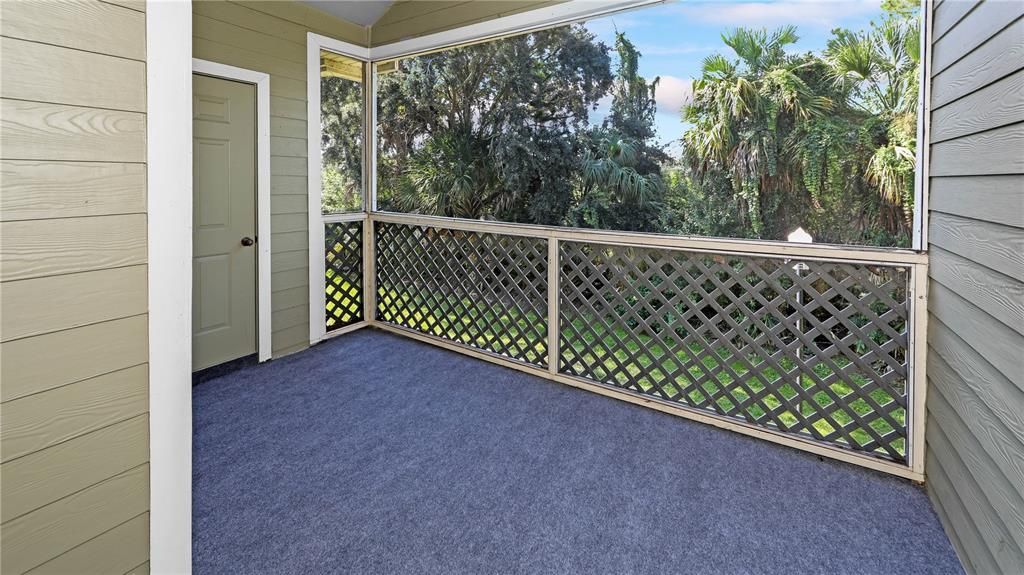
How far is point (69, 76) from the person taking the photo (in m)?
1.09

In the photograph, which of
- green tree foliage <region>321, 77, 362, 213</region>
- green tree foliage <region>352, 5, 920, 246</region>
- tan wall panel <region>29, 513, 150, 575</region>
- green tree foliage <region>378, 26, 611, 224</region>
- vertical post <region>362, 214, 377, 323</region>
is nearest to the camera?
tan wall panel <region>29, 513, 150, 575</region>

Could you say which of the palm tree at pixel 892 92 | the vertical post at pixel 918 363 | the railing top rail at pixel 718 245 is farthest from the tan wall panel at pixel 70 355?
the palm tree at pixel 892 92

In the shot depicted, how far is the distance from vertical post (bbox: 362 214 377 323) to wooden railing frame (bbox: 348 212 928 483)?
1.49 ft

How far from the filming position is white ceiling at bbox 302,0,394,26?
146 inches

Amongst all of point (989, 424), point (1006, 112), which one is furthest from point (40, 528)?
point (1006, 112)

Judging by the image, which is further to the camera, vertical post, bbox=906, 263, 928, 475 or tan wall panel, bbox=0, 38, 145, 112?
vertical post, bbox=906, 263, 928, 475

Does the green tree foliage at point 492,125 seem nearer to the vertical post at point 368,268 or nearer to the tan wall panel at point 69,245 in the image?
the vertical post at point 368,268

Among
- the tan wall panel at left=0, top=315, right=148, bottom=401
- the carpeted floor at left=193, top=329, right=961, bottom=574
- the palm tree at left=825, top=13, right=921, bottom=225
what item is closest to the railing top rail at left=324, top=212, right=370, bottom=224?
the carpeted floor at left=193, top=329, right=961, bottom=574

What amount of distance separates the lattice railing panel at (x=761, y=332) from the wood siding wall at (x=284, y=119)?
6.45 ft

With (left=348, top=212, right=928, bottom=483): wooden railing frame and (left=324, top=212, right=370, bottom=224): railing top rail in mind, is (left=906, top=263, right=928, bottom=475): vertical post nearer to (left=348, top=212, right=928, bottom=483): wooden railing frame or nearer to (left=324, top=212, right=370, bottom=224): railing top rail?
(left=348, top=212, right=928, bottom=483): wooden railing frame

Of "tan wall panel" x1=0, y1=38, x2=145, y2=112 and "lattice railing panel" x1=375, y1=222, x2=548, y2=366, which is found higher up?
"tan wall panel" x1=0, y1=38, x2=145, y2=112

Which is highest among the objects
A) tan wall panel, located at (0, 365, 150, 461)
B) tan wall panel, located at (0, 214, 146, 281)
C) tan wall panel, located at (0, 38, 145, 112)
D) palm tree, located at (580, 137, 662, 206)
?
palm tree, located at (580, 137, 662, 206)

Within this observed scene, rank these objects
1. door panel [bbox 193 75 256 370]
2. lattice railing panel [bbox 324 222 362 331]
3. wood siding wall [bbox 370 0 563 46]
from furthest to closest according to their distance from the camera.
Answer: lattice railing panel [bbox 324 222 362 331] → wood siding wall [bbox 370 0 563 46] → door panel [bbox 193 75 256 370]

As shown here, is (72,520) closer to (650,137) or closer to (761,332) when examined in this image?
(761,332)
